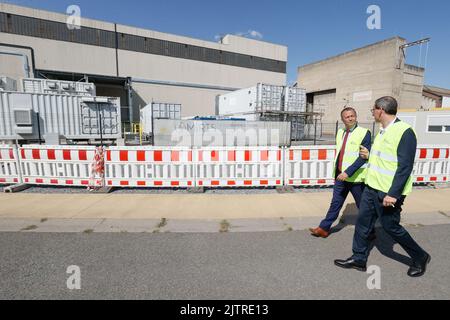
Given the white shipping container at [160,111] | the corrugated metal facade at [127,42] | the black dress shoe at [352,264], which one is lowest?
the black dress shoe at [352,264]

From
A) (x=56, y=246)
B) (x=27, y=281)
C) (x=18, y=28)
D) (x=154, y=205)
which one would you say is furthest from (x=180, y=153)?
(x=18, y=28)

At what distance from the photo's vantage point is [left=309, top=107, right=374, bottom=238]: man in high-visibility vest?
3.21 m

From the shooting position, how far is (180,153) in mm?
5895

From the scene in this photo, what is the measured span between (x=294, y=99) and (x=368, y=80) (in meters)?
17.3

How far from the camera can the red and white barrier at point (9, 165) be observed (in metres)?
6.03

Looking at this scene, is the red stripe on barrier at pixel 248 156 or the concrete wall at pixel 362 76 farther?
the concrete wall at pixel 362 76

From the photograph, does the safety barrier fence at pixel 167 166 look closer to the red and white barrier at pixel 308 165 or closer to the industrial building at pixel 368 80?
the red and white barrier at pixel 308 165

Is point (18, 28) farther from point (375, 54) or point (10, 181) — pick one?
point (375, 54)

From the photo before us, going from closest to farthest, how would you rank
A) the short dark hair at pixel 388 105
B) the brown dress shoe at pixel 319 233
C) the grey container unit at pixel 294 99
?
1. the short dark hair at pixel 388 105
2. the brown dress shoe at pixel 319 233
3. the grey container unit at pixel 294 99

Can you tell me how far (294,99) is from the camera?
2214 centimetres

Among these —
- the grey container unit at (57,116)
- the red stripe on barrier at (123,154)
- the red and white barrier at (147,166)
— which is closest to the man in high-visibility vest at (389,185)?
the red and white barrier at (147,166)

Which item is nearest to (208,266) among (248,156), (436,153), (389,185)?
(389,185)

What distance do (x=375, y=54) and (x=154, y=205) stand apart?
36989 mm

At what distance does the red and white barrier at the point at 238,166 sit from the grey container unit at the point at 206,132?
7.95 meters
